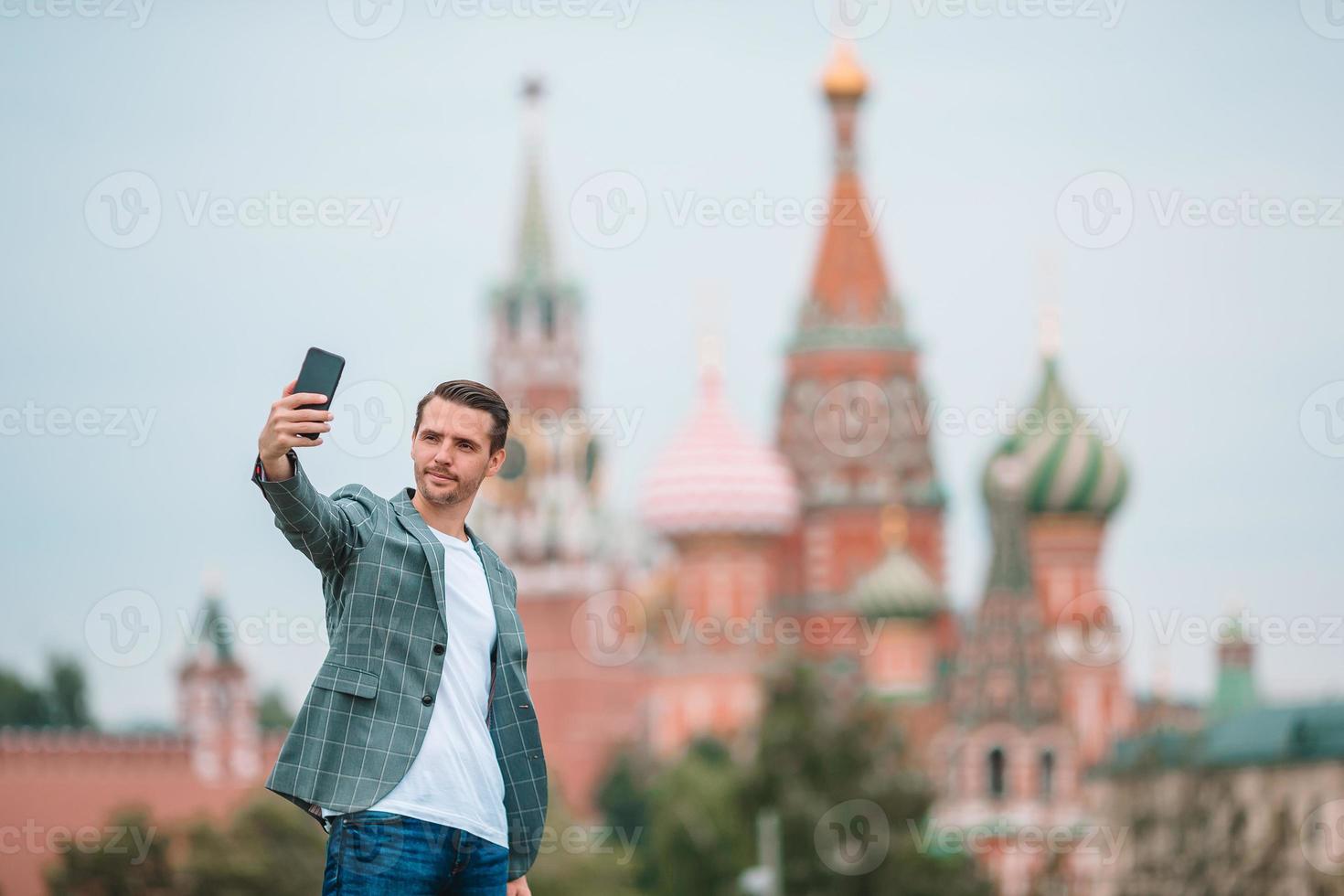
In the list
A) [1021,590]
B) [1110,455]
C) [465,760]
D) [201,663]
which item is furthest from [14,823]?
[465,760]

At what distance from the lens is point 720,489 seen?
6856 cm

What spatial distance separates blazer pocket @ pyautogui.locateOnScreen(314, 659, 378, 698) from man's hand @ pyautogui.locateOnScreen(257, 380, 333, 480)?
377 millimetres

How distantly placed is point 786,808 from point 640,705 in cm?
3187

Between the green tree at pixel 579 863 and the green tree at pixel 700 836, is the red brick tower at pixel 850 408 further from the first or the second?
the green tree at pixel 579 863

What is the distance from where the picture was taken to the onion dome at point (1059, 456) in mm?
62594

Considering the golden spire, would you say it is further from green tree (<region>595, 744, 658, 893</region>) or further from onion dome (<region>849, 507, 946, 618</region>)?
green tree (<region>595, 744, 658, 893</region>)

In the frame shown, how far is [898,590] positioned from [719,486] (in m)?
6.37

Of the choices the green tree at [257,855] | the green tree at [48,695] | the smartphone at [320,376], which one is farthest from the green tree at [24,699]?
the smartphone at [320,376]

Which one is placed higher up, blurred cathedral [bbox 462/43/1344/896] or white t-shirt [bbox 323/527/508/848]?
blurred cathedral [bbox 462/43/1344/896]

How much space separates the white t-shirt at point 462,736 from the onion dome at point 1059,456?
188 ft

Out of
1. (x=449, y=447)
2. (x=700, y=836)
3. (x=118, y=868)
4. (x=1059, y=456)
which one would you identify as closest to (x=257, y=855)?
(x=118, y=868)

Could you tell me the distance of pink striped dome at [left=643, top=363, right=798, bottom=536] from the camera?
68.5 metres

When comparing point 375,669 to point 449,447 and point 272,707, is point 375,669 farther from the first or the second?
point 272,707

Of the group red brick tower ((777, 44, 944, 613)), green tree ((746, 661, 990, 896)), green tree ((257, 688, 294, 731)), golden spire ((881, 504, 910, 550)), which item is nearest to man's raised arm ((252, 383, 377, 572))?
green tree ((746, 661, 990, 896))
